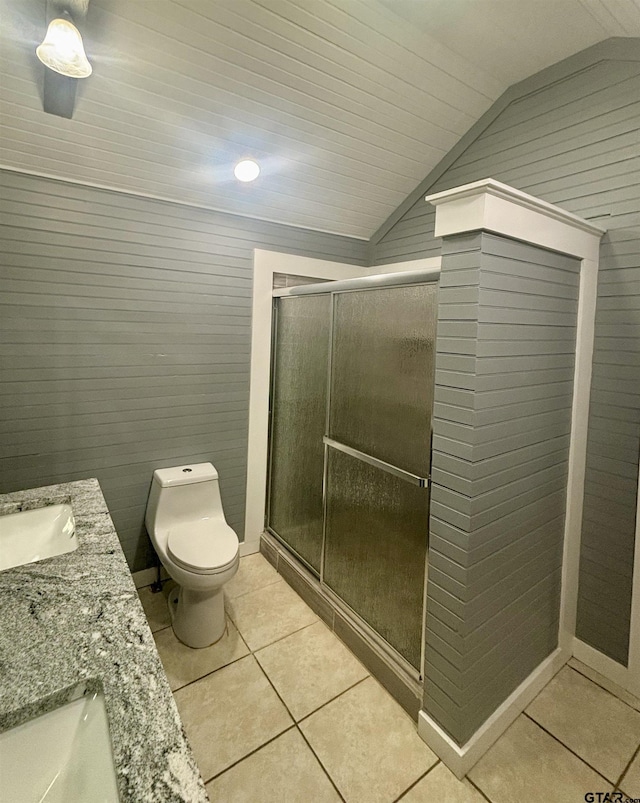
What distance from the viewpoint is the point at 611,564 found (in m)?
1.83

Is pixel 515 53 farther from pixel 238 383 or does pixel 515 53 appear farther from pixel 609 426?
pixel 238 383

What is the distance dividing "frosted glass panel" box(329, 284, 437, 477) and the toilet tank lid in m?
0.79

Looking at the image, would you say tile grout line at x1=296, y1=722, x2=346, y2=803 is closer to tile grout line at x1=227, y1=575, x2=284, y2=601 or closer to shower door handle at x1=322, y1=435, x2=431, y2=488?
tile grout line at x1=227, y1=575, x2=284, y2=601

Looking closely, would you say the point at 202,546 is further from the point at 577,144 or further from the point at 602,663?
the point at 577,144

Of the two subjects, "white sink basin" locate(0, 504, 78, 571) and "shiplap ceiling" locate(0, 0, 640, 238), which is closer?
"white sink basin" locate(0, 504, 78, 571)

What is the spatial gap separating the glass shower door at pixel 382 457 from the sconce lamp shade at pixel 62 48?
A: 4.11 ft

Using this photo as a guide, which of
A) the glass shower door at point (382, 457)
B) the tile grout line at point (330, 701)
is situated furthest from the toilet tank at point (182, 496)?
the tile grout line at point (330, 701)

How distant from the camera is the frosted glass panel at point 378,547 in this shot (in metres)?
1.66

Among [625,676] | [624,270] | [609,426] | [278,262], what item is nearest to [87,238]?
[278,262]

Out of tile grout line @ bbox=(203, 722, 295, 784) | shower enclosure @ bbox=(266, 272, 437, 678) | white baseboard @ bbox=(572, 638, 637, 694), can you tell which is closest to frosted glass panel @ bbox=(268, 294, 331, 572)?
shower enclosure @ bbox=(266, 272, 437, 678)

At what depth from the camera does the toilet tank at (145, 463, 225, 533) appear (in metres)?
2.24

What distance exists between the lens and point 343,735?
158cm

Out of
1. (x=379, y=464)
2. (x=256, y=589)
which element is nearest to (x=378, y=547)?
(x=379, y=464)

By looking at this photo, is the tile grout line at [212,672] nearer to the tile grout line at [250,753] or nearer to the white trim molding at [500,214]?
the tile grout line at [250,753]
